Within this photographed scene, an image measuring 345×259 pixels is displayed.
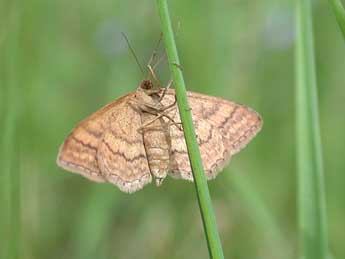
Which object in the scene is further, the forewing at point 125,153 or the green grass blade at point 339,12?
the forewing at point 125,153

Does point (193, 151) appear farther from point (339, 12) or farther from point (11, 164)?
point (11, 164)

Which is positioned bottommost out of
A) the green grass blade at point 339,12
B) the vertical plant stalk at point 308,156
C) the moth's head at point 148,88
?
the vertical plant stalk at point 308,156

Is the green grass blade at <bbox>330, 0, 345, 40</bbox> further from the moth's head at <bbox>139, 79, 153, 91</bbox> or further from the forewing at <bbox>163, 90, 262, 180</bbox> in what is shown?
the moth's head at <bbox>139, 79, 153, 91</bbox>

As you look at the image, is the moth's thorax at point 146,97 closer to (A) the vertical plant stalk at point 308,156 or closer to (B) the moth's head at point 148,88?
(B) the moth's head at point 148,88

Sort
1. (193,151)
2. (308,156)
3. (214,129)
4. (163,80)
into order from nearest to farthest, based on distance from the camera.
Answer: (193,151) → (308,156) → (214,129) → (163,80)

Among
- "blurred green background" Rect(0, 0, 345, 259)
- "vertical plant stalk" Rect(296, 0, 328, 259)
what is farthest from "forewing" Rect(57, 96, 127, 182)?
"vertical plant stalk" Rect(296, 0, 328, 259)

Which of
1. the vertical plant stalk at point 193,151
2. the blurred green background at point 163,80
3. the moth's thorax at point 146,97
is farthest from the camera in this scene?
the blurred green background at point 163,80

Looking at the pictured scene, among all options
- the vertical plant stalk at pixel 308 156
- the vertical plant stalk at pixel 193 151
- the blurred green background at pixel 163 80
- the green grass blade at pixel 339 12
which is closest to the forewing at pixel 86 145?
the blurred green background at pixel 163 80

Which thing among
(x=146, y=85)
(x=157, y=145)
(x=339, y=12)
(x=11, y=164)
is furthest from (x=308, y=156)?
(x=11, y=164)
